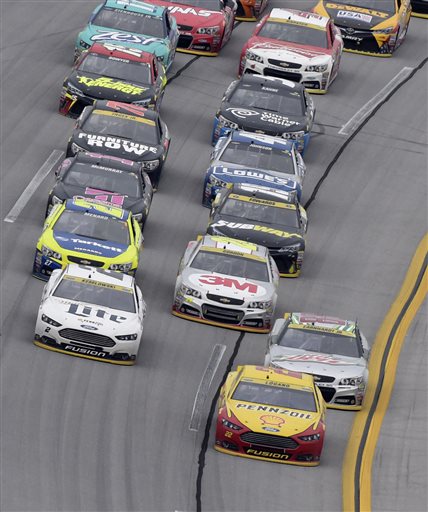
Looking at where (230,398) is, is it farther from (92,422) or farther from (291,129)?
(291,129)

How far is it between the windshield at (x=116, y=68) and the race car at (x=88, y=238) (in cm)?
735

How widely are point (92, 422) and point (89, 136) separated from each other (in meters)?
11.8

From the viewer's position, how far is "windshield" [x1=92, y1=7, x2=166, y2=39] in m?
52.6

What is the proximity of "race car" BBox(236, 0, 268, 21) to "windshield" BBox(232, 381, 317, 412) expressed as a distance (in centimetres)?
2375

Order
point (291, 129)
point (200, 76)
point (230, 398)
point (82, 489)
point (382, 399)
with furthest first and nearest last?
point (200, 76)
point (291, 129)
point (382, 399)
point (230, 398)
point (82, 489)

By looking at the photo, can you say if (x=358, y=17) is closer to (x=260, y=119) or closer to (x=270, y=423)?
(x=260, y=119)

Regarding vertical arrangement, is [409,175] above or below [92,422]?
below

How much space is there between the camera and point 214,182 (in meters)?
45.8

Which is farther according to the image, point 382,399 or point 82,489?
point 382,399

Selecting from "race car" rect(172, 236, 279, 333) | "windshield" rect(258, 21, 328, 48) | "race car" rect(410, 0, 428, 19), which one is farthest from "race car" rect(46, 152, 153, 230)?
"race car" rect(410, 0, 428, 19)

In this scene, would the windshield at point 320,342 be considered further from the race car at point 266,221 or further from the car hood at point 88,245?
the race car at point 266,221

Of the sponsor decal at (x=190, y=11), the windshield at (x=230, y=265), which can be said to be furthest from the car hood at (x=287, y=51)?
the windshield at (x=230, y=265)

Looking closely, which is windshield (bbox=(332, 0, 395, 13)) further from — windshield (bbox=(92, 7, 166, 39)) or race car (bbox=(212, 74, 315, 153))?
race car (bbox=(212, 74, 315, 153))

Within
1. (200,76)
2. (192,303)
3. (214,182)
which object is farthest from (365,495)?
(200,76)
